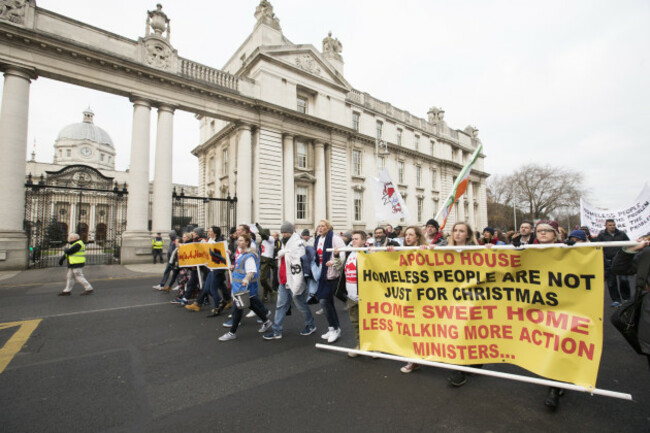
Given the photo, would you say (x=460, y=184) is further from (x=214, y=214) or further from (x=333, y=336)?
(x=214, y=214)

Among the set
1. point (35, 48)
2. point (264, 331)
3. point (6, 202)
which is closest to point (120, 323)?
point (264, 331)

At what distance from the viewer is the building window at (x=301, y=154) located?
2241cm

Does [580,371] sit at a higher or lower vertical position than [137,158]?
lower

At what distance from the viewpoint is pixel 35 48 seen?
1312 centimetres

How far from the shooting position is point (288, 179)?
2066 cm

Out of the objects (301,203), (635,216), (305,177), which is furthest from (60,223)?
(635,216)

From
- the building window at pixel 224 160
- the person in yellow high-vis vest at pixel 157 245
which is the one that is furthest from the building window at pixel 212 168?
the person in yellow high-vis vest at pixel 157 245

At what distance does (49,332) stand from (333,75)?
2397 cm

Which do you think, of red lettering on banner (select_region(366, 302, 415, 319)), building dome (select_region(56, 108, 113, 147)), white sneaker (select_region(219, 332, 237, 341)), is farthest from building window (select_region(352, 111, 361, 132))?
building dome (select_region(56, 108, 113, 147))

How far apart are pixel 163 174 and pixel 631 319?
17.9 meters

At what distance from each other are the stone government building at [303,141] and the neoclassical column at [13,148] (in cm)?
988

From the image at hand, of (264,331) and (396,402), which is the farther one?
(264,331)

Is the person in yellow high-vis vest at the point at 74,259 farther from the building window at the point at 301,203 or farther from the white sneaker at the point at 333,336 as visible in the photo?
the building window at the point at 301,203

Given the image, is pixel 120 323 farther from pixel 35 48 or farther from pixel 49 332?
pixel 35 48
